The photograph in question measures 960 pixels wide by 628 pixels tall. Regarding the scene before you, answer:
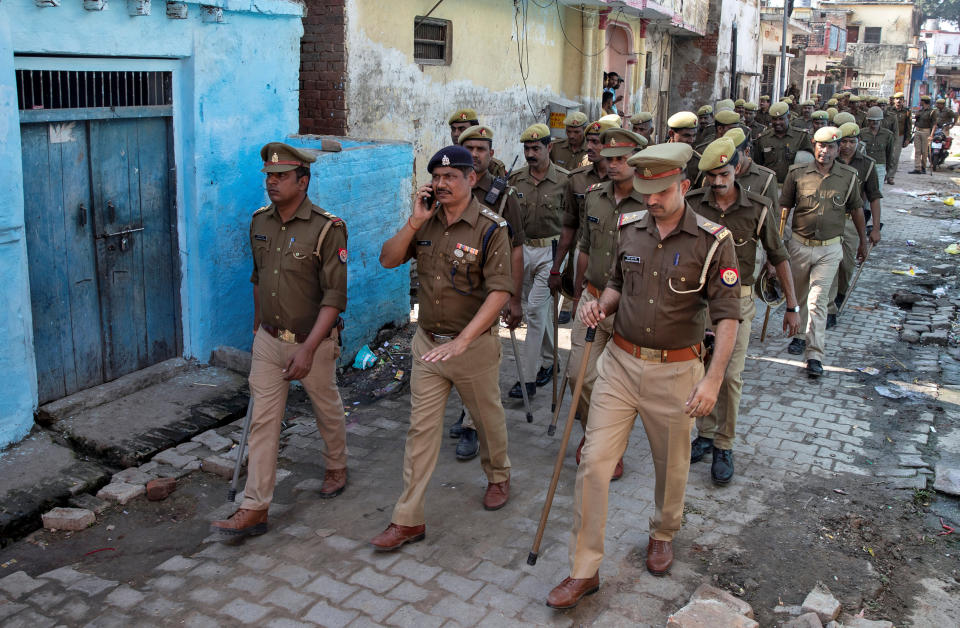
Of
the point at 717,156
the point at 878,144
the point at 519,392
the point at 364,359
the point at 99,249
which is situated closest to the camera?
the point at 717,156

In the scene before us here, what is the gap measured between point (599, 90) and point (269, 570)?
1297 cm

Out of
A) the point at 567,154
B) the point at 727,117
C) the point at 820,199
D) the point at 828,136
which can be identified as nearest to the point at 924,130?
the point at 727,117

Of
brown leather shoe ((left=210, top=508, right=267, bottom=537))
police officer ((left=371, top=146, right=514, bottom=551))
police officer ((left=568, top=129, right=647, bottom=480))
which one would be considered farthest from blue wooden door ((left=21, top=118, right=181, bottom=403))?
police officer ((left=568, top=129, right=647, bottom=480))

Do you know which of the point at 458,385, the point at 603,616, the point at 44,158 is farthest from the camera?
the point at 44,158

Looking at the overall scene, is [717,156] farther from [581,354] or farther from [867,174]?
[867,174]

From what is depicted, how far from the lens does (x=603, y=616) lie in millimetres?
4180

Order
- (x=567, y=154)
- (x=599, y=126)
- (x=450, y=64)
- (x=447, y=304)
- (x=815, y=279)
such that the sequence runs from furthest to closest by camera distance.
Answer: (x=450, y=64)
(x=567, y=154)
(x=815, y=279)
(x=599, y=126)
(x=447, y=304)

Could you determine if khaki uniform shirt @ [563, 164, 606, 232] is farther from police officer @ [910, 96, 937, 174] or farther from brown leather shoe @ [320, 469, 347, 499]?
police officer @ [910, 96, 937, 174]

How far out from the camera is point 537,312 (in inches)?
279

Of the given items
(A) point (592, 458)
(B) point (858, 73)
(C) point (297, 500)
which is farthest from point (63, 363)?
(B) point (858, 73)

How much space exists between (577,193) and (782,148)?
6.53 m

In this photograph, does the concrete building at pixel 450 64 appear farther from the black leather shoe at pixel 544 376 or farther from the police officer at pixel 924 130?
the police officer at pixel 924 130

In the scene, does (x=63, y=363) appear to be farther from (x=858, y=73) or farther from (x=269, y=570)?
(x=858, y=73)

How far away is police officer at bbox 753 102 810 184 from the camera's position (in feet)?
39.8
